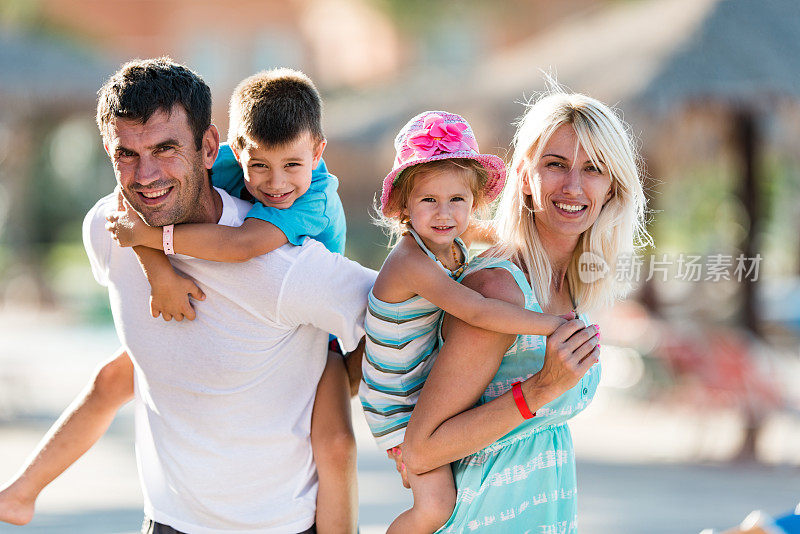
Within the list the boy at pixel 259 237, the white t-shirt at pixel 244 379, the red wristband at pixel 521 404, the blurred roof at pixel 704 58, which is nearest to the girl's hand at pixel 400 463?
the boy at pixel 259 237

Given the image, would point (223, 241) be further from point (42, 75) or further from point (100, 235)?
point (42, 75)

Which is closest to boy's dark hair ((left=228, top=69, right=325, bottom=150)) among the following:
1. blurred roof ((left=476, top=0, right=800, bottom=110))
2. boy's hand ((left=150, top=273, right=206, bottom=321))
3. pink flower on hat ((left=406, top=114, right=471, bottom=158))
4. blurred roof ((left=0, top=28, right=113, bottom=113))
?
pink flower on hat ((left=406, top=114, right=471, bottom=158))

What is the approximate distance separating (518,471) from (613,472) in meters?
5.06

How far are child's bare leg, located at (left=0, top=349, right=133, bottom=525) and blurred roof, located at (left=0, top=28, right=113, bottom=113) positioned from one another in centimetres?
752

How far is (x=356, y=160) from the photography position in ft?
57.3

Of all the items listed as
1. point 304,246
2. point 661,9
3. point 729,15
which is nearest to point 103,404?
point 304,246

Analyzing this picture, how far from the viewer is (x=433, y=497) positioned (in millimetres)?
2436

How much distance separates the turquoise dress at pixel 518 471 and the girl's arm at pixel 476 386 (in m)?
0.07

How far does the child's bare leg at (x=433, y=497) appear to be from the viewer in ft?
7.99

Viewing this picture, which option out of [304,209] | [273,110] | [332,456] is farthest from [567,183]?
[332,456]

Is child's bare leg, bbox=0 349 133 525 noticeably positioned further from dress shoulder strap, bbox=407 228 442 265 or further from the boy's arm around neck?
dress shoulder strap, bbox=407 228 442 265

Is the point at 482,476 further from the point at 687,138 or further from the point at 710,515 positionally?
the point at 687,138

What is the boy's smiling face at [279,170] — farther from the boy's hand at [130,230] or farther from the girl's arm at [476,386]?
the girl's arm at [476,386]

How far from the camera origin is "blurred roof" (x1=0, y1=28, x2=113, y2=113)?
9.75 m
